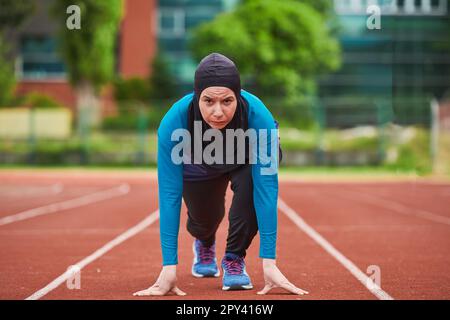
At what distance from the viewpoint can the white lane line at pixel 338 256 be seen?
238 inches

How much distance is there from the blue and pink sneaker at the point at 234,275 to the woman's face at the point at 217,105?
3.74ft

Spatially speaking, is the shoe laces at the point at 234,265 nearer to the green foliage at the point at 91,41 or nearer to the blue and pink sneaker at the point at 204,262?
the blue and pink sneaker at the point at 204,262

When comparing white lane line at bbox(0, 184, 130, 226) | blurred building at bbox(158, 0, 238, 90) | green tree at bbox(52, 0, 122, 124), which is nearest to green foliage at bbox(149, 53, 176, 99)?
blurred building at bbox(158, 0, 238, 90)

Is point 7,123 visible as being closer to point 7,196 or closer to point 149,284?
point 7,196

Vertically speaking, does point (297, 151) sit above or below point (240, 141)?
below

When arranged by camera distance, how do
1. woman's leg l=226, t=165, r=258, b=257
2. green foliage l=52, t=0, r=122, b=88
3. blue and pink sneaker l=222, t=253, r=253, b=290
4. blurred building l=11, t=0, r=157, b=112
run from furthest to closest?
blurred building l=11, t=0, r=157, b=112, green foliage l=52, t=0, r=122, b=88, blue and pink sneaker l=222, t=253, r=253, b=290, woman's leg l=226, t=165, r=258, b=257

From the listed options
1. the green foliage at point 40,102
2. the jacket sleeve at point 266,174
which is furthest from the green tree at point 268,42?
the jacket sleeve at point 266,174

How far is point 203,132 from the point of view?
5672 millimetres

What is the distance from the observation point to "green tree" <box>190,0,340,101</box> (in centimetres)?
3766

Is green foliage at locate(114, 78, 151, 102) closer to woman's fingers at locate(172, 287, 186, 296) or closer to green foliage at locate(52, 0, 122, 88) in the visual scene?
green foliage at locate(52, 0, 122, 88)

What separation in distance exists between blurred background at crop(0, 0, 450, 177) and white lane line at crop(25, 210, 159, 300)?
4.46 m

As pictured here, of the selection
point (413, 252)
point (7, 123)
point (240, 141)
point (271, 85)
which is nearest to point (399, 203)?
point (413, 252)

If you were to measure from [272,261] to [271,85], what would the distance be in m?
Answer: 33.7

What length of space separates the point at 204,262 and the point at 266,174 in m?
1.38
